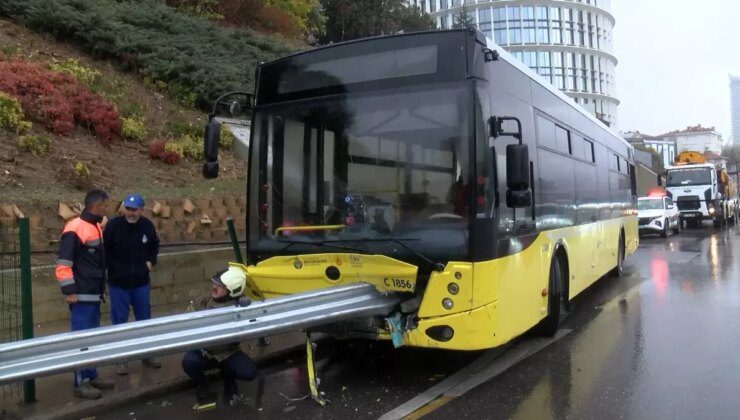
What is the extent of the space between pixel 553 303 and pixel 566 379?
1709 mm

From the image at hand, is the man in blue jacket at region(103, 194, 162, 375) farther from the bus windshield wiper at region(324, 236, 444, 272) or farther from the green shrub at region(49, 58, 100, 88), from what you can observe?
the green shrub at region(49, 58, 100, 88)

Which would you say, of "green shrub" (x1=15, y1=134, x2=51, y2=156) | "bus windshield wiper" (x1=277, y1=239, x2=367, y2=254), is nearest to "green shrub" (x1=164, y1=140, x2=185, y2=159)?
"green shrub" (x1=15, y1=134, x2=51, y2=156)

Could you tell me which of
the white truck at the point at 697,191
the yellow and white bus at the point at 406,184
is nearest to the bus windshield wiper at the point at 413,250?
the yellow and white bus at the point at 406,184

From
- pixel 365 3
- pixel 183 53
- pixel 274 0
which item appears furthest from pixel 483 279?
pixel 365 3

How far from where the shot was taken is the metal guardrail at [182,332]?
4.23m

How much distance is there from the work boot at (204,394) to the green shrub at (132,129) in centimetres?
876

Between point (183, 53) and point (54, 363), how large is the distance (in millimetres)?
14281

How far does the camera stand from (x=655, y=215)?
24.8 m

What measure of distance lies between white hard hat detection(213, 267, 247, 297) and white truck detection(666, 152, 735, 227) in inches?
1227

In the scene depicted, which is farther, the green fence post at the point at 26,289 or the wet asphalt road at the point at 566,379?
the green fence post at the point at 26,289

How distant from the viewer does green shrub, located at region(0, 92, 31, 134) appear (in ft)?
35.5

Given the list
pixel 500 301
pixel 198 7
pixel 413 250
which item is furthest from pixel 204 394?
pixel 198 7

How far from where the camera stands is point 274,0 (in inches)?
1000

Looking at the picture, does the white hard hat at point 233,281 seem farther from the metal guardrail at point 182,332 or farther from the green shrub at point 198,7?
the green shrub at point 198,7
